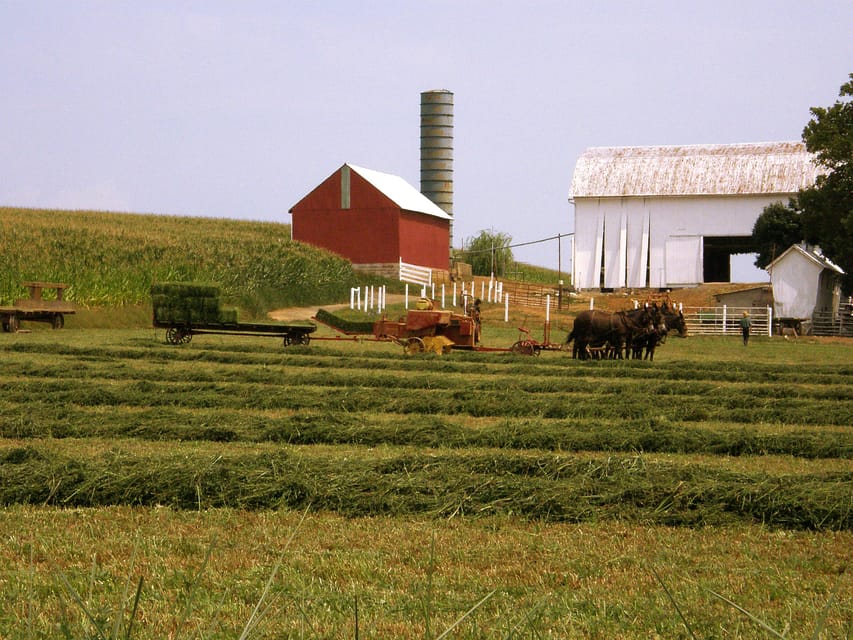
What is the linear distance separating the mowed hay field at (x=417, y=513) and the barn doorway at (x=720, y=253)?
1607 inches

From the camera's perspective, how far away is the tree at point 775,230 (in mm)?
52094

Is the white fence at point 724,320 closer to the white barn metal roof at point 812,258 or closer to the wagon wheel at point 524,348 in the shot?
the white barn metal roof at point 812,258

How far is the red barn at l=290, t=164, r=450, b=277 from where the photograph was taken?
2211 inches

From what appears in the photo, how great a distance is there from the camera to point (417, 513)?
30.0 ft

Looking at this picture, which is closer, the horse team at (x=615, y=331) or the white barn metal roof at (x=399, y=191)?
the horse team at (x=615, y=331)

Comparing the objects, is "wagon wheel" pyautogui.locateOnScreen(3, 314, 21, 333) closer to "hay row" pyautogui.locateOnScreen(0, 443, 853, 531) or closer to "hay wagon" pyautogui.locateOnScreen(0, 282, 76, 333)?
"hay wagon" pyautogui.locateOnScreen(0, 282, 76, 333)

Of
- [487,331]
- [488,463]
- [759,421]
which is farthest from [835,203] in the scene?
[488,463]

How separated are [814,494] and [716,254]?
56.2 metres

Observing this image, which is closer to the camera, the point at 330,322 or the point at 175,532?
→ the point at 175,532

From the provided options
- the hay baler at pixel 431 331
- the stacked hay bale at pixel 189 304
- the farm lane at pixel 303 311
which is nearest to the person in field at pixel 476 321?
the hay baler at pixel 431 331

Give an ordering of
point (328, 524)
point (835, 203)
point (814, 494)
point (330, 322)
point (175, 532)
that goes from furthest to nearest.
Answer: point (835, 203) → point (330, 322) → point (814, 494) → point (328, 524) → point (175, 532)

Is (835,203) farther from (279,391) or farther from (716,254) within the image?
(279,391)

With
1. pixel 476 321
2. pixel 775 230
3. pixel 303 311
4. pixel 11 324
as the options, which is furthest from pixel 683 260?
pixel 11 324

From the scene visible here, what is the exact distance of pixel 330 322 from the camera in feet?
114
